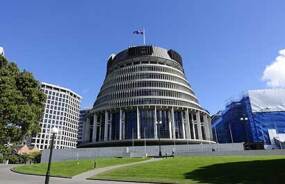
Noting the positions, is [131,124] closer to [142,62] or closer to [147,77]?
[147,77]

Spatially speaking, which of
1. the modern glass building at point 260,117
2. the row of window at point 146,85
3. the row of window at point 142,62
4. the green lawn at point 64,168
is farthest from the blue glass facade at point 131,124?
the green lawn at point 64,168

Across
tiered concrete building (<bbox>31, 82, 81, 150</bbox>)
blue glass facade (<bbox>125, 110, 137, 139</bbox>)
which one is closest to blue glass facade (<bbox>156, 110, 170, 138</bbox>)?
blue glass facade (<bbox>125, 110, 137, 139</bbox>)

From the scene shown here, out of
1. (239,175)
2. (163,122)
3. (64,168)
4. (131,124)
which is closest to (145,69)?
(131,124)

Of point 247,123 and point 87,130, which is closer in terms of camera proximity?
point 87,130

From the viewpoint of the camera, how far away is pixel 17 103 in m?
26.5

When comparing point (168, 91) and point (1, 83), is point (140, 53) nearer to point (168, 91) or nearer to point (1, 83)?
point (168, 91)

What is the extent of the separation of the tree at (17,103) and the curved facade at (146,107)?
56054 mm

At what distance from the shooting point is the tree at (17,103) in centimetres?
2520

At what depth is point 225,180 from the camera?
78.5 ft

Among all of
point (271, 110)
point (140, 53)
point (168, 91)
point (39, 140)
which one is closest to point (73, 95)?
point (39, 140)

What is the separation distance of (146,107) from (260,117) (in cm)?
5049

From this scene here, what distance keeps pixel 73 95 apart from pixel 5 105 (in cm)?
17670

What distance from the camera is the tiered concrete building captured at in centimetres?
16746

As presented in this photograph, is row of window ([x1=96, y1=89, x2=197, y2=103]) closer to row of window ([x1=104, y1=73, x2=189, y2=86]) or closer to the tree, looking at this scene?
row of window ([x1=104, y1=73, x2=189, y2=86])
